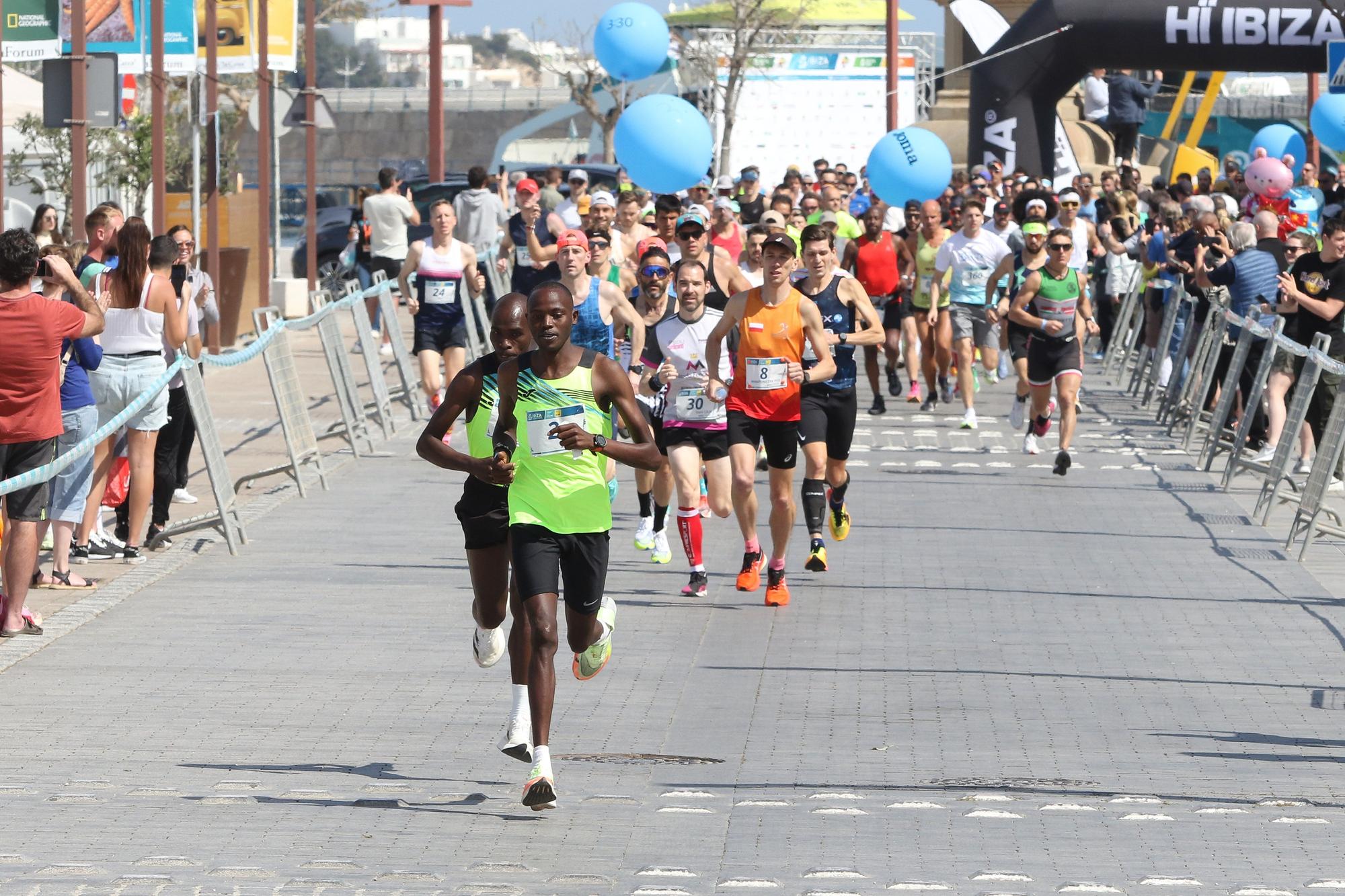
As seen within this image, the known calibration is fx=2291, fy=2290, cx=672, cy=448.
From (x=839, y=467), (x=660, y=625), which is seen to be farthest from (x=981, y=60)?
(x=660, y=625)

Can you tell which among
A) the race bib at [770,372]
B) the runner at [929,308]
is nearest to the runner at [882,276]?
A: the runner at [929,308]

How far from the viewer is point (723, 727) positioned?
27.7ft

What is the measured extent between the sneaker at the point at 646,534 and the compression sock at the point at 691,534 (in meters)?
1.07

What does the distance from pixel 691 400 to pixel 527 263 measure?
7.37 metres

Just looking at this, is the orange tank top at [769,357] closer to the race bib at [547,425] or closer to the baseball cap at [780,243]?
the baseball cap at [780,243]

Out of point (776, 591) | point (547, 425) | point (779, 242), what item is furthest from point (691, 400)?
point (547, 425)

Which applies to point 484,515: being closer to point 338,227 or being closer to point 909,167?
point 909,167

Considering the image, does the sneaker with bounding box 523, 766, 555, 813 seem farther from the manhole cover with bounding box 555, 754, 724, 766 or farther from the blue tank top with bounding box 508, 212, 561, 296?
the blue tank top with bounding box 508, 212, 561, 296

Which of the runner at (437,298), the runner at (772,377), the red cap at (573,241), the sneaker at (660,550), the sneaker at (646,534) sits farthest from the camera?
the runner at (437,298)

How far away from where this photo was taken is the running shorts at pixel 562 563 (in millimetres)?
7234

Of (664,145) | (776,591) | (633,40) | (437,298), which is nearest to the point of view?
(776,591)

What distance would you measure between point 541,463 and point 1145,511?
8119 mm

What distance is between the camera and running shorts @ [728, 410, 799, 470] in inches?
447

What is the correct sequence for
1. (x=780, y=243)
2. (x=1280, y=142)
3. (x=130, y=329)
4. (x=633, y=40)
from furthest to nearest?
(x=1280, y=142), (x=633, y=40), (x=130, y=329), (x=780, y=243)
